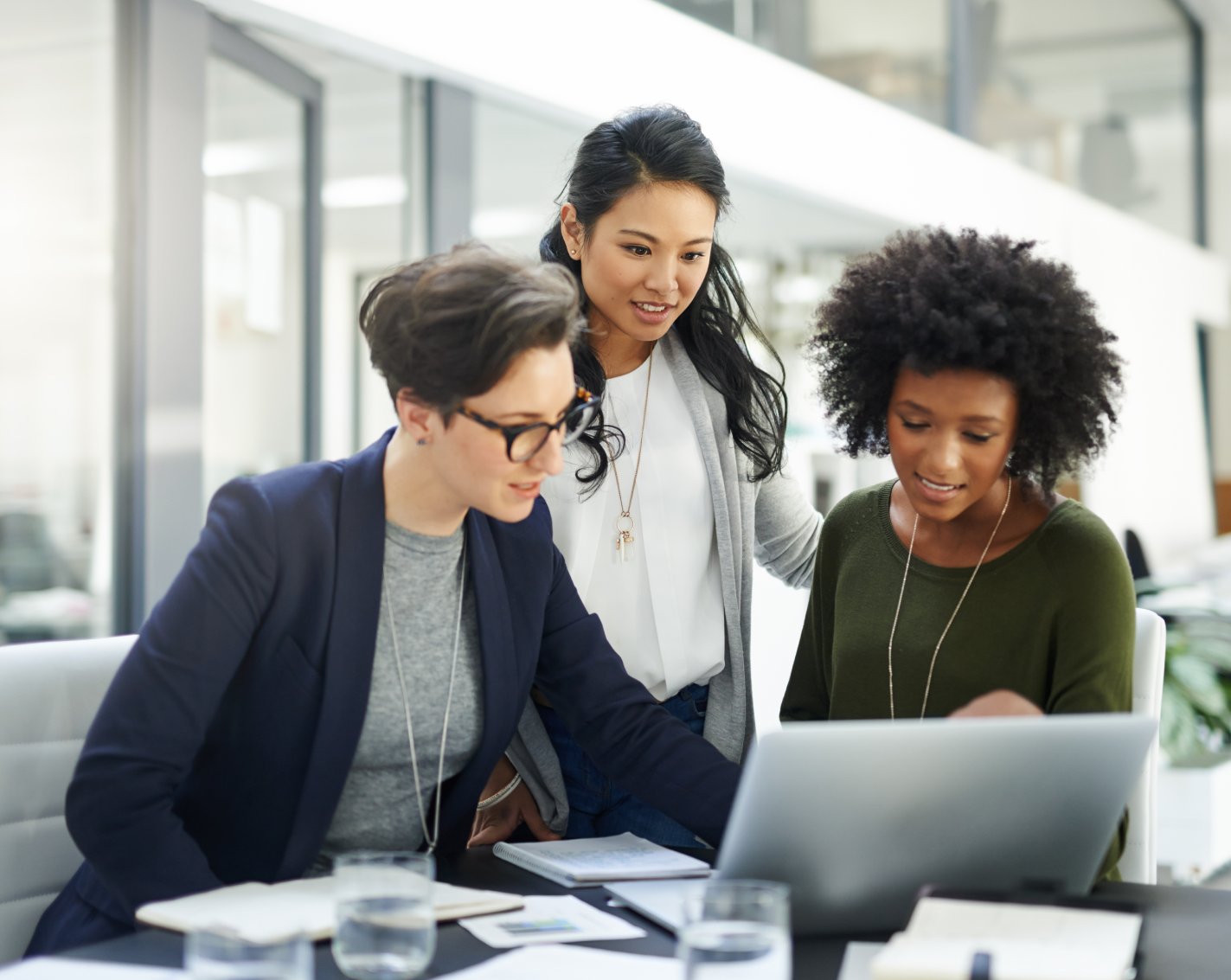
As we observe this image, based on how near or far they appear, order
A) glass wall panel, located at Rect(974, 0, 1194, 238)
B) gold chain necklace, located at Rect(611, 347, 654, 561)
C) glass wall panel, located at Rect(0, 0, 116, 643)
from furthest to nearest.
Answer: glass wall panel, located at Rect(974, 0, 1194, 238)
glass wall panel, located at Rect(0, 0, 116, 643)
gold chain necklace, located at Rect(611, 347, 654, 561)

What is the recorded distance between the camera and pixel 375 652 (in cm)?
149

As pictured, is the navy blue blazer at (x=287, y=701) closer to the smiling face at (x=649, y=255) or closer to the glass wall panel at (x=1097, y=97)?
the smiling face at (x=649, y=255)

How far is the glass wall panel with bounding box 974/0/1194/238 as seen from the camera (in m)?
7.10

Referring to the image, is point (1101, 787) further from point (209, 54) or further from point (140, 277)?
point (209, 54)

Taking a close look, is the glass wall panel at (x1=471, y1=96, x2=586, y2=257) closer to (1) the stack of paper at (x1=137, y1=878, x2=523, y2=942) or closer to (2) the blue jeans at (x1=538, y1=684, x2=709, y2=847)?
(2) the blue jeans at (x1=538, y1=684, x2=709, y2=847)

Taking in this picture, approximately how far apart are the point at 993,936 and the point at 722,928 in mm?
241

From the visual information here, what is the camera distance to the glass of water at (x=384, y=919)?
104 centimetres

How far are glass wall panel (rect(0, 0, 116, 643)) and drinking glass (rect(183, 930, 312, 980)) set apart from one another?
2.70 m

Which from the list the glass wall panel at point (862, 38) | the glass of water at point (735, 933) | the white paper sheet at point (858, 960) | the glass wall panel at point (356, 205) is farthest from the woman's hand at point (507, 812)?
the glass wall panel at point (862, 38)

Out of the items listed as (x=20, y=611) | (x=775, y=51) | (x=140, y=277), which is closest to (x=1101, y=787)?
(x=140, y=277)

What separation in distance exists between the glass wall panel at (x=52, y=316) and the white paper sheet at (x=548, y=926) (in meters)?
2.47

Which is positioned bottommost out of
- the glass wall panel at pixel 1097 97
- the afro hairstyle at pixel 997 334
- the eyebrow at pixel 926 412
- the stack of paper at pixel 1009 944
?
the stack of paper at pixel 1009 944

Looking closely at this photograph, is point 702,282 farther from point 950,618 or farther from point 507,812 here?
point 507,812

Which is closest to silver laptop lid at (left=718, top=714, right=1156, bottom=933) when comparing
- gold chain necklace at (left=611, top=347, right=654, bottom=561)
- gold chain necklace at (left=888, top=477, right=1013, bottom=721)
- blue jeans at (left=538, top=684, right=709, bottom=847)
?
gold chain necklace at (left=888, top=477, right=1013, bottom=721)
